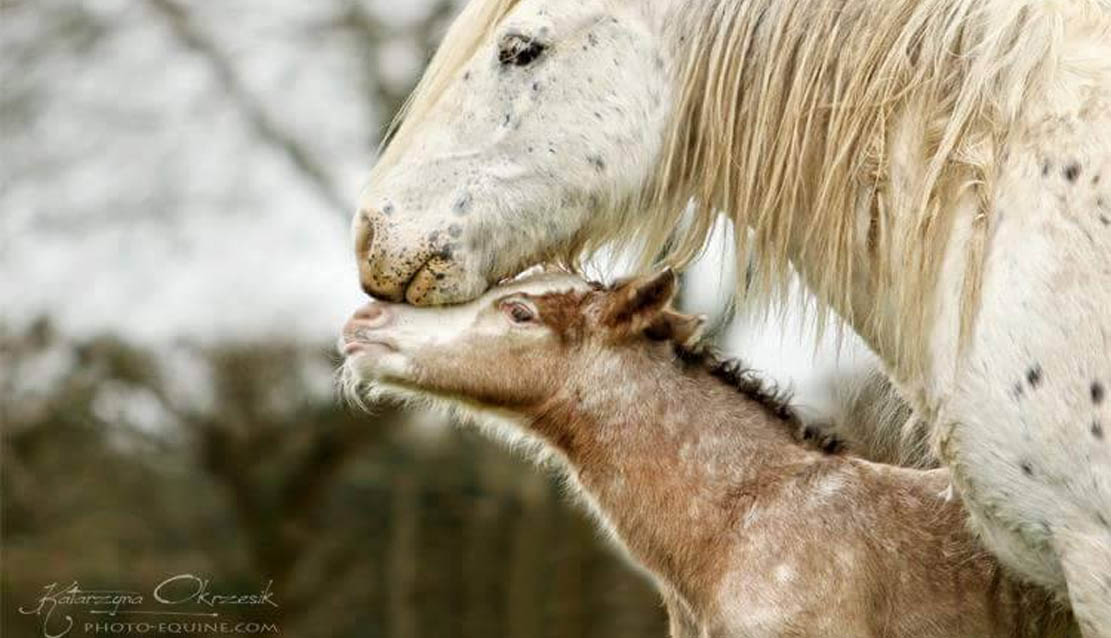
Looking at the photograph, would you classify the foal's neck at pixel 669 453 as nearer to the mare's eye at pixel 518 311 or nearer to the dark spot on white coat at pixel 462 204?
the mare's eye at pixel 518 311

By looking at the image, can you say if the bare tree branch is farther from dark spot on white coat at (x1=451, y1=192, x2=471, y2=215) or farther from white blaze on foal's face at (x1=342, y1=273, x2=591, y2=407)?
dark spot on white coat at (x1=451, y1=192, x2=471, y2=215)

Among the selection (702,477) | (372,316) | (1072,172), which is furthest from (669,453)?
(1072,172)

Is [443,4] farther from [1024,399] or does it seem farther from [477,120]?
[1024,399]

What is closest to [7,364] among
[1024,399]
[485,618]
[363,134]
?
[363,134]

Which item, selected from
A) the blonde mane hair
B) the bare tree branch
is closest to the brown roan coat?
the blonde mane hair

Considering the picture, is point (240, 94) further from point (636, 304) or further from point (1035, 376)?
point (1035, 376)

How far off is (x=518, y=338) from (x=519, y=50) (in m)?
1.03

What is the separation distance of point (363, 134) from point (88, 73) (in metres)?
2.11

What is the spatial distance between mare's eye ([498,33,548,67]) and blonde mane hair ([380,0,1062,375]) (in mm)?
169

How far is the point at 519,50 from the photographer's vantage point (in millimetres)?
4543

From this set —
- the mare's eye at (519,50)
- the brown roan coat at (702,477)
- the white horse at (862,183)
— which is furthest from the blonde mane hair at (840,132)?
the brown roan coat at (702,477)

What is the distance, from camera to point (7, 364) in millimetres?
13164

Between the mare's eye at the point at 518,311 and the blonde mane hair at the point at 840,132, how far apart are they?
586 mm

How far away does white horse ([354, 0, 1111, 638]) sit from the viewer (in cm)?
371
